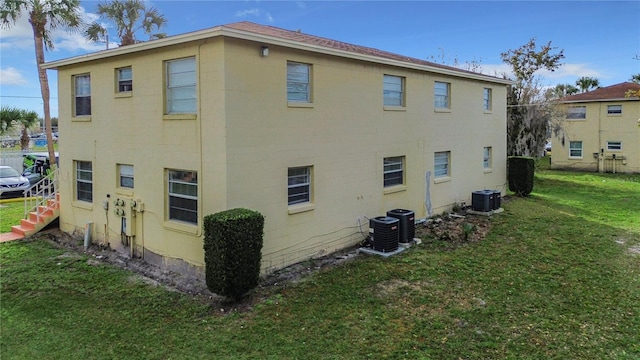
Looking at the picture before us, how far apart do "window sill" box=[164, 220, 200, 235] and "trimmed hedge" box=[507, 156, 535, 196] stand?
17078 millimetres

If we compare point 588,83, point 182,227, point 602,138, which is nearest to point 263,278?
point 182,227

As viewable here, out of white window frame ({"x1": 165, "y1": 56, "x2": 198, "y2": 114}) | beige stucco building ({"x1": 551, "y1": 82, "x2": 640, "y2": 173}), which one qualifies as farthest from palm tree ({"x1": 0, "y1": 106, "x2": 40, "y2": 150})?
beige stucco building ({"x1": 551, "y1": 82, "x2": 640, "y2": 173})

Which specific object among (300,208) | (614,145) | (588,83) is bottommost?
(300,208)

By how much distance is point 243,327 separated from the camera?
7.50 m

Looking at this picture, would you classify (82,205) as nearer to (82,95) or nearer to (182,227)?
(82,95)

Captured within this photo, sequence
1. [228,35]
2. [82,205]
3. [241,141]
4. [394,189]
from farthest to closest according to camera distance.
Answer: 1. [394,189]
2. [82,205]
3. [241,141]
4. [228,35]

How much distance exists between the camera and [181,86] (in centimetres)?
1005

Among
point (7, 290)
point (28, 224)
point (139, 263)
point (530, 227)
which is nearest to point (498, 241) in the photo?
point (530, 227)

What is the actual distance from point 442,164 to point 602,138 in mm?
23112

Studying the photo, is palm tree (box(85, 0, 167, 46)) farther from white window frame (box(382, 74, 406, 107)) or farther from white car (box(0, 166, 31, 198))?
white window frame (box(382, 74, 406, 107))

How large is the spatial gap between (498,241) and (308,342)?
8.25 meters

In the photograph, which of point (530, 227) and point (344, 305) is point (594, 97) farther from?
point (344, 305)

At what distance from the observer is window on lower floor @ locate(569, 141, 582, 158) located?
33.2 m

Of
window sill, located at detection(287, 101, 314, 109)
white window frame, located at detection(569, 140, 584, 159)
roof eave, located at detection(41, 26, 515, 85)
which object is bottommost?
white window frame, located at detection(569, 140, 584, 159)
